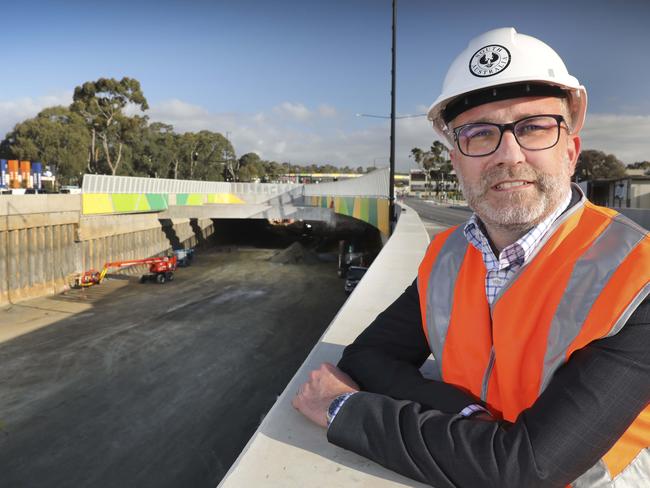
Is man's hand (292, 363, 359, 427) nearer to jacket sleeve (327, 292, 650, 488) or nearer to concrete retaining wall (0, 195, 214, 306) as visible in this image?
jacket sleeve (327, 292, 650, 488)

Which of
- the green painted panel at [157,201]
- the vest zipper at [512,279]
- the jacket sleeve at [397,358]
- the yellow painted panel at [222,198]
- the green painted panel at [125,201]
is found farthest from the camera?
the yellow painted panel at [222,198]

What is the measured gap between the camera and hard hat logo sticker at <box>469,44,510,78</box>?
1740 millimetres

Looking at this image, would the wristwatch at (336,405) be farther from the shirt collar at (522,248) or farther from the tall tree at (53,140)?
the tall tree at (53,140)

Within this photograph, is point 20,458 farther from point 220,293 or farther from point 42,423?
point 220,293

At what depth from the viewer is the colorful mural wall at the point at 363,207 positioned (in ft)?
63.9

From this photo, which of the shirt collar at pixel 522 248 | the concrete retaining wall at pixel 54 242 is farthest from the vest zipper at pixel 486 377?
the concrete retaining wall at pixel 54 242

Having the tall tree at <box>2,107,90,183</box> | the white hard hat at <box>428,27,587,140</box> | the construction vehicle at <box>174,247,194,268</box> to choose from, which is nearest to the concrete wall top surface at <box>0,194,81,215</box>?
the construction vehicle at <box>174,247,194,268</box>

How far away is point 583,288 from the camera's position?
1418 millimetres

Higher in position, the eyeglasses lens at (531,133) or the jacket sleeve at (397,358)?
the eyeglasses lens at (531,133)

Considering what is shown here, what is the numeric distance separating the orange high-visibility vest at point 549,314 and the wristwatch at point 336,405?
17.4 inches

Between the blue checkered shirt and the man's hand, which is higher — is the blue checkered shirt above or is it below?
above

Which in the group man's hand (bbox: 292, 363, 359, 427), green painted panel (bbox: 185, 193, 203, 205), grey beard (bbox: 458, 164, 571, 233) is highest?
green painted panel (bbox: 185, 193, 203, 205)

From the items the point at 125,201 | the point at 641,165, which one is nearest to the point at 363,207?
the point at 125,201

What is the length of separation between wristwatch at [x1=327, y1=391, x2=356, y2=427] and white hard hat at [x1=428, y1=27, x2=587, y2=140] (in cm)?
127
